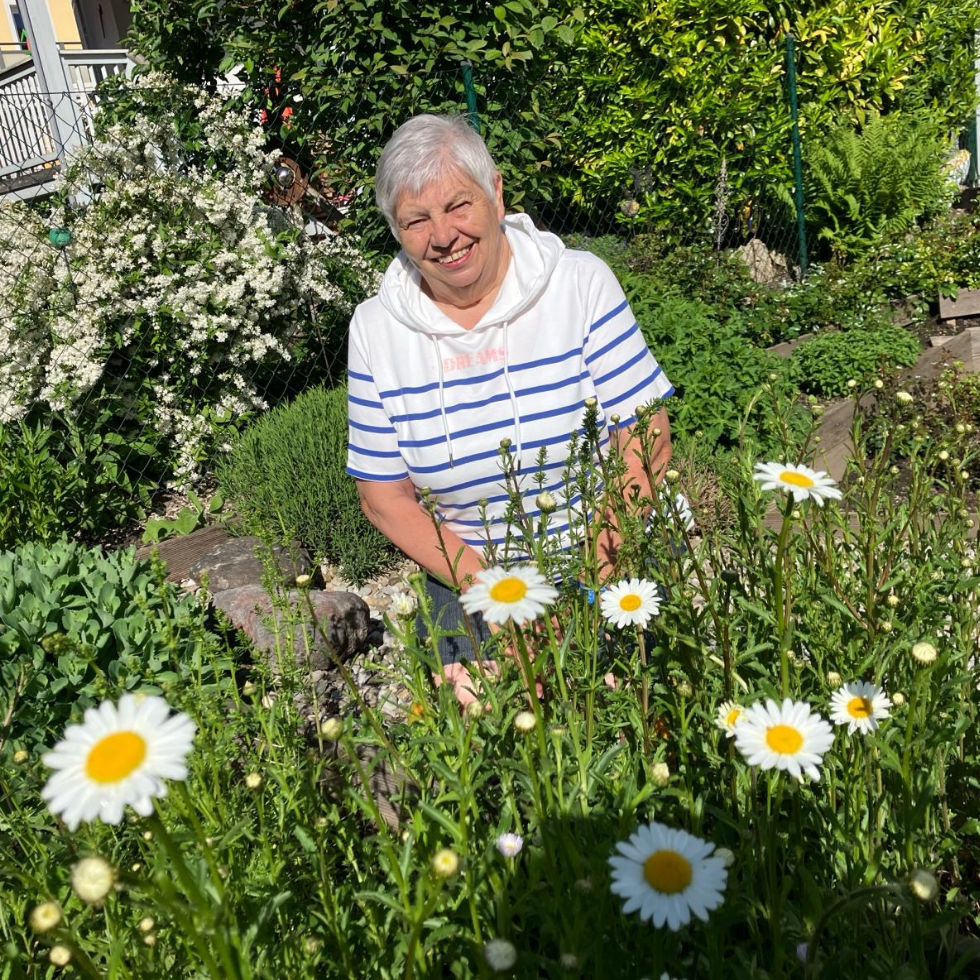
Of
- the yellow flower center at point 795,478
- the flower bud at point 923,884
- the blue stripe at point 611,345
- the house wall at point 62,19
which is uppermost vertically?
the house wall at point 62,19

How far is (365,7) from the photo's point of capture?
490 cm

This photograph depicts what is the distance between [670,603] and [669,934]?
561 mm

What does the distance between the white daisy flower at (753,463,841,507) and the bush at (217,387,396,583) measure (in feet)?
10.5

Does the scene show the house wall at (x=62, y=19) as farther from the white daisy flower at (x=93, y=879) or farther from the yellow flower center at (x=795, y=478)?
the white daisy flower at (x=93, y=879)

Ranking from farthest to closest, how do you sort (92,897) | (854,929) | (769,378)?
1. (769,378)
2. (854,929)
3. (92,897)

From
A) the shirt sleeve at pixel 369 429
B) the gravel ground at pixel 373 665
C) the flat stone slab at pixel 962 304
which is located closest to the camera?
the gravel ground at pixel 373 665

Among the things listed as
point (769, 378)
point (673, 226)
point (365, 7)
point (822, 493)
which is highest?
point (365, 7)

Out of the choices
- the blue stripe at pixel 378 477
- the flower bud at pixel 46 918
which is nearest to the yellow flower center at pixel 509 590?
the flower bud at pixel 46 918

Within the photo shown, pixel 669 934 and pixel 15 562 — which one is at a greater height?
pixel 669 934

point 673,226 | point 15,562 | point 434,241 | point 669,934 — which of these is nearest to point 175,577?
point 15,562

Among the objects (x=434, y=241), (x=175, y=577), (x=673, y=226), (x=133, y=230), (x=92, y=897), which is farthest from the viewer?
(x=673, y=226)

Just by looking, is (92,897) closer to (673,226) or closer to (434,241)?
(434,241)

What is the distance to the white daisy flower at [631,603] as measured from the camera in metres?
1.46

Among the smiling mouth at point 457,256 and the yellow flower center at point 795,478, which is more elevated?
the smiling mouth at point 457,256
